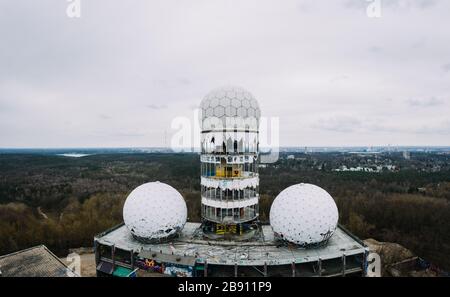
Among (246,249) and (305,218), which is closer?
(305,218)

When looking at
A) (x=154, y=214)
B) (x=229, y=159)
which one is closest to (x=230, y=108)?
(x=229, y=159)

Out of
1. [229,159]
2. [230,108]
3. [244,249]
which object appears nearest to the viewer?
[244,249]

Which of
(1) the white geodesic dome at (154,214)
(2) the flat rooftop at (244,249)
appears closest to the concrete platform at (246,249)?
(2) the flat rooftop at (244,249)

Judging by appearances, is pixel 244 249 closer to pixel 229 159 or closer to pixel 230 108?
pixel 229 159

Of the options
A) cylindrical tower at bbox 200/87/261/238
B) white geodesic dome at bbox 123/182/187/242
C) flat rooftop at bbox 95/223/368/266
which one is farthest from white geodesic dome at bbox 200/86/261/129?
flat rooftop at bbox 95/223/368/266

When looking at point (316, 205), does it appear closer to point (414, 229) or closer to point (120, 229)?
point (120, 229)

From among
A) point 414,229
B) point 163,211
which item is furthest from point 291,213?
point 414,229

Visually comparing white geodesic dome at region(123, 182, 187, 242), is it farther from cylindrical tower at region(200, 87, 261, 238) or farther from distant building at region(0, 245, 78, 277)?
distant building at region(0, 245, 78, 277)
